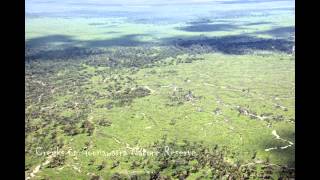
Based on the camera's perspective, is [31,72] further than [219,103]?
Yes

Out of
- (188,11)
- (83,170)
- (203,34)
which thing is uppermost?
(188,11)

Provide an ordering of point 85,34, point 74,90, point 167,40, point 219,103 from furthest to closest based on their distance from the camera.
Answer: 1. point 85,34
2. point 167,40
3. point 74,90
4. point 219,103

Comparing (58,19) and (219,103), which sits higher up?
(58,19)

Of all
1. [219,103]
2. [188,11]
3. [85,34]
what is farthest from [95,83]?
[188,11]

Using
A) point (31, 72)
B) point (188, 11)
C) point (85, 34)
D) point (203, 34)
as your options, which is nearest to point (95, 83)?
point (31, 72)
